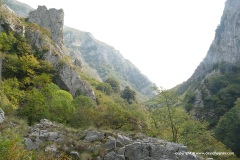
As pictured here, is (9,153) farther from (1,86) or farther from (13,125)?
(1,86)

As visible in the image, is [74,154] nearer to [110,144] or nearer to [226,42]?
[110,144]

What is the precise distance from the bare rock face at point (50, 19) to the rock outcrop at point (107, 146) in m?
61.6

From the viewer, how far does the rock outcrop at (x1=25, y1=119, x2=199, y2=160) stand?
1491cm

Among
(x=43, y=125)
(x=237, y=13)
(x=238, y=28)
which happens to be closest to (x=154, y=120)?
(x=43, y=125)

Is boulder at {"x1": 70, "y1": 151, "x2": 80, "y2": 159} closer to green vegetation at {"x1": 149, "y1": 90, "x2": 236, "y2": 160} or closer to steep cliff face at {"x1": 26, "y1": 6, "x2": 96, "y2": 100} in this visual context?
green vegetation at {"x1": 149, "y1": 90, "x2": 236, "y2": 160}

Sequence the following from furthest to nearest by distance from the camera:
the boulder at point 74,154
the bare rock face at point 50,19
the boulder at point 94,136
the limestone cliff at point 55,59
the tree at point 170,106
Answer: the bare rock face at point 50,19, the limestone cliff at point 55,59, the tree at point 170,106, the boulder at point 94,136, the boulder at point 74,154

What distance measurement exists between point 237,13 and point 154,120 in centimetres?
9989

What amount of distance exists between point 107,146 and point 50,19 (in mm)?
66758

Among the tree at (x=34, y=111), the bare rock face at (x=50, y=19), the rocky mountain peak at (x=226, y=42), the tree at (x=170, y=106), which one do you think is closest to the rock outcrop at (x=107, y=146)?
the tree at (x=34, y=111)

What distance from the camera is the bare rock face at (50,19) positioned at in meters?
75.3

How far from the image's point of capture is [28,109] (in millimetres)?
25312

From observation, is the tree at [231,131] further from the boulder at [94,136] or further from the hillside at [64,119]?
the boulder at [94,136]

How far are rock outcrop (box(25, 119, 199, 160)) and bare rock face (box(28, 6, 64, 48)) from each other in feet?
202

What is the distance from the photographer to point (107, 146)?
51.2ft
